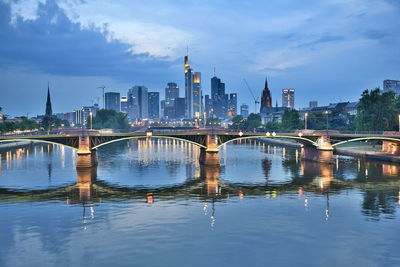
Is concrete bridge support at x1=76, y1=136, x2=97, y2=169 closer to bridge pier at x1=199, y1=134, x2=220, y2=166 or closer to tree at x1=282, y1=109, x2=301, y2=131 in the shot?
bridge pier at x1=199, y1=134, x2=220, y2=166

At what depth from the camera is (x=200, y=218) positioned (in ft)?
148

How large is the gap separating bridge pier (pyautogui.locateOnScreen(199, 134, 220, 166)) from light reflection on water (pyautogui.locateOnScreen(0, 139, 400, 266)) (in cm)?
1073

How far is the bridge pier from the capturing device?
307 feet

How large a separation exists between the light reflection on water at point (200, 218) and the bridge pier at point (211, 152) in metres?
10.7

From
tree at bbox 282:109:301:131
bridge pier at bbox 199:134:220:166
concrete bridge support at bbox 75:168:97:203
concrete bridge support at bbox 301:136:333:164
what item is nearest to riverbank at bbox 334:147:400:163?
concrete bridge support at bbox 301:136:333:164

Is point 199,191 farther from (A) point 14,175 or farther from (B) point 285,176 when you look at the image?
(A) point 14,175

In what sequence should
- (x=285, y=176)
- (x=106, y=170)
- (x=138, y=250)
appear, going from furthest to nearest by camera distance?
1. (x=106, y=170)
2. (x=285, y=176)
3. (x=138, y=250)

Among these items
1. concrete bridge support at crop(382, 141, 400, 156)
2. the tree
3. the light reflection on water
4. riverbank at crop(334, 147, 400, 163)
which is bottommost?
the light reflection on water

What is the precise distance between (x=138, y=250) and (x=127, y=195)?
25725 mm

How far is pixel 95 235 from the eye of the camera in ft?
126

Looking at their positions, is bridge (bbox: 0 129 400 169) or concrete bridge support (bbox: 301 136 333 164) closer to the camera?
bridge (bbox: 0 129 400 169)

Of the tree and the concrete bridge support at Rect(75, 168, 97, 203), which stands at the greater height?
the tree

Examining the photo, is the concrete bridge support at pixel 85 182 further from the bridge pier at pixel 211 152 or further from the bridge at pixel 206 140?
the bridge pier at pixel 211 152

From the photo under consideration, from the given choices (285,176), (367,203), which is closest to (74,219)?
(367,203)
